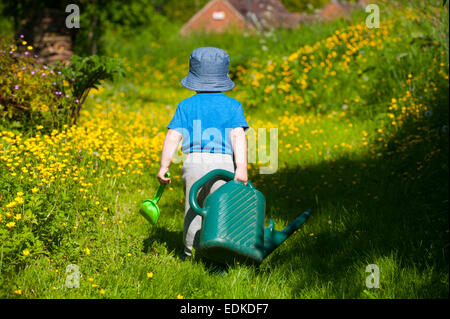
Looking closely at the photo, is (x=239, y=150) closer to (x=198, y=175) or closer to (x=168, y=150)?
(x=198, y=175)

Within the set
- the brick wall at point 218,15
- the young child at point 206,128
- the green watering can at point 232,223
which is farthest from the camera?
the brick wall at point 218,15

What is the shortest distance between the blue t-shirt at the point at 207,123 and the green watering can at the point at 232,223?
0.78 ft

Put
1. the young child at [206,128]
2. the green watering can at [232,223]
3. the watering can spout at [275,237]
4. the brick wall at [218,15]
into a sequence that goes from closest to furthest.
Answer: the green watering can at [232,223] < the watering can spout at [275,237] < the young child at [206,128] < the brick wall at [218,15]

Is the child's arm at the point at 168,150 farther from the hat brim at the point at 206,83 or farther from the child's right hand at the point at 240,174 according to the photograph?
the child's right hand at the point at 240,174

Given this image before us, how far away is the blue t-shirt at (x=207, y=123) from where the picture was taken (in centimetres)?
288

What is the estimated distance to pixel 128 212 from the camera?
389cm

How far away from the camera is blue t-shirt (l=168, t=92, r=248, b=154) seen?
2.88m

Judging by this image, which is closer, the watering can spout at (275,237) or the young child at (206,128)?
the watering can spout at (275,237)

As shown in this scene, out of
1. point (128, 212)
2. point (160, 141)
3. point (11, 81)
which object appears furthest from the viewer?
point (160, 141)

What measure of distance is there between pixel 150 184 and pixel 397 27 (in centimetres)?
562

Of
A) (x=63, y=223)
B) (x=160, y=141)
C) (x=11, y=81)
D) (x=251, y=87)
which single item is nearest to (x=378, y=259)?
(x=63, y=223)

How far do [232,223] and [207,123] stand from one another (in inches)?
26.7

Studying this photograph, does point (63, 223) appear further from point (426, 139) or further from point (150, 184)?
point (426, 139)

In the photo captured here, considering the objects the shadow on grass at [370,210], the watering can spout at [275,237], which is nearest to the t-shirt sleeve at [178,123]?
the watering can spout at [275,237]
